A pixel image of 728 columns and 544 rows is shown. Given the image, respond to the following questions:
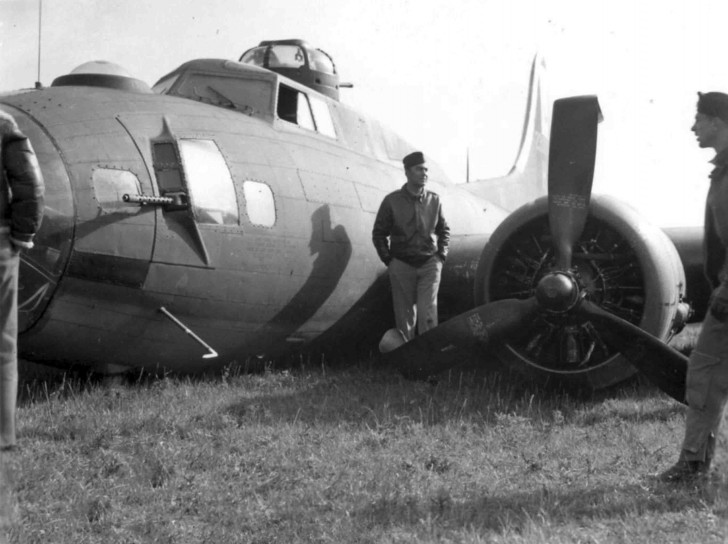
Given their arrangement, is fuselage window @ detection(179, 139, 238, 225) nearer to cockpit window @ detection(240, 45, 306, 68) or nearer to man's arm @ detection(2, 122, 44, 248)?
man's arm @ detection(2, 122, 44, 248)

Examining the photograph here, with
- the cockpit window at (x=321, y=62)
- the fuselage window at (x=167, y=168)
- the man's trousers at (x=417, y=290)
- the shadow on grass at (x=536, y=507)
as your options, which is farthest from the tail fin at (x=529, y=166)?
the shadow on grass at (x=536, y=507)

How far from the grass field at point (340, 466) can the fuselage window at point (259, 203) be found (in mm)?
1403

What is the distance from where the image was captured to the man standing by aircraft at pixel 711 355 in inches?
185

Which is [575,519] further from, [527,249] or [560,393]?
[527,249]

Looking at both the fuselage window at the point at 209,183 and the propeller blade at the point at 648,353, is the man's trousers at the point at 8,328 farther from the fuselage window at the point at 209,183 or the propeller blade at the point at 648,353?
the propeller blade at the point at 648,353

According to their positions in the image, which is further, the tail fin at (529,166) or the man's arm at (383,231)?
the tail fin at (529,166)

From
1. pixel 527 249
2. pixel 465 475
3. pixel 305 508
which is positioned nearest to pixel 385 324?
pixel 527 249

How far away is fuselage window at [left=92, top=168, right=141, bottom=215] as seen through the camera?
6129 mm

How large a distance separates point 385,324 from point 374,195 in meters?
1.37

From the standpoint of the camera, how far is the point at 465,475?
5031 millimetres

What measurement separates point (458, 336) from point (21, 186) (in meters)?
3.93

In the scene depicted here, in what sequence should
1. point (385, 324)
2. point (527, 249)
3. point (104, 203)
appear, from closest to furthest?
1. point (104, 203)
2. point (527, 249)
3. point (385, 324)

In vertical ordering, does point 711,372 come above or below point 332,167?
below

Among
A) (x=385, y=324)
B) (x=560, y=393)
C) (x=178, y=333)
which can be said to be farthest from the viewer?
(x=385, y=324)
